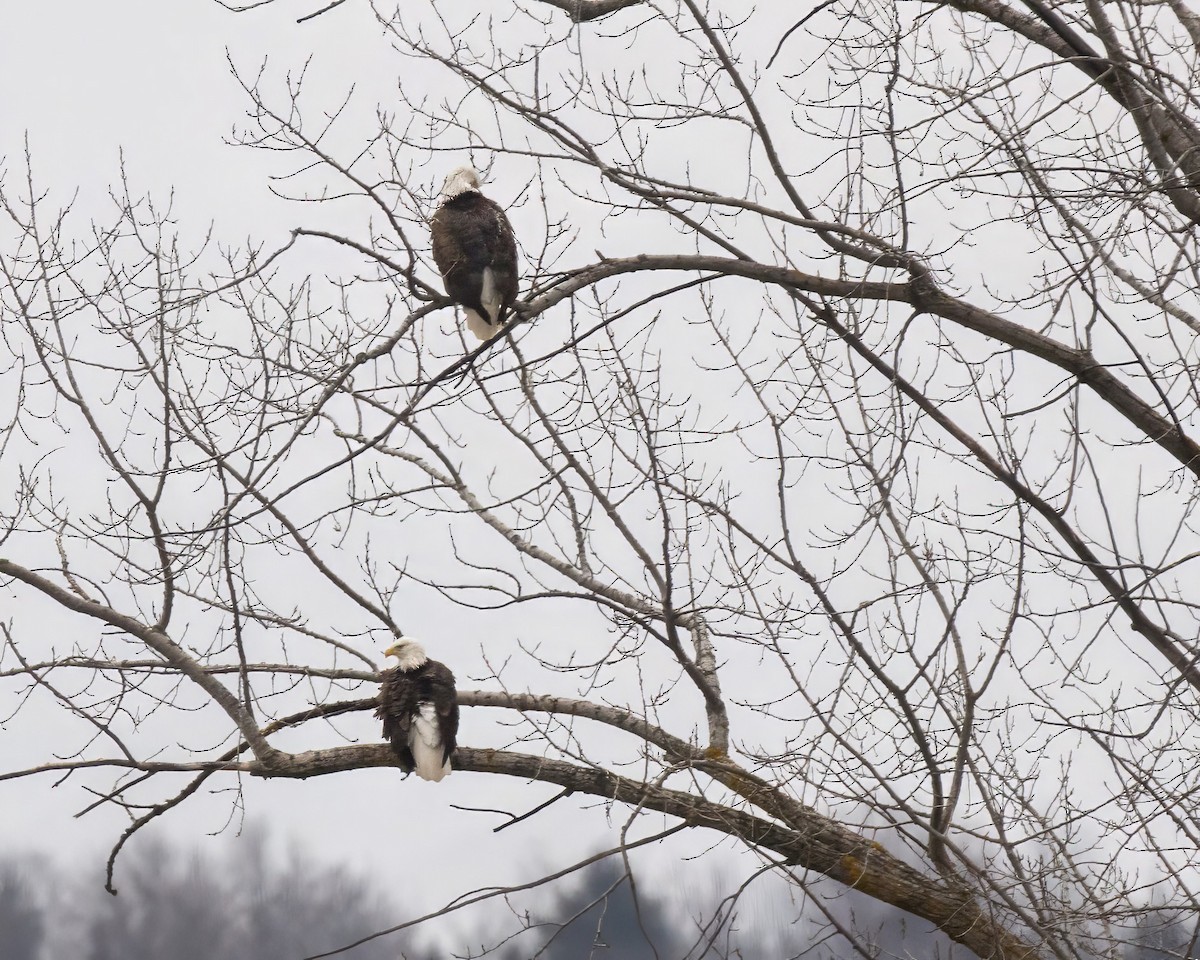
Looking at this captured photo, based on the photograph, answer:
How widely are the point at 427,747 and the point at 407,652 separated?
1.68 ft

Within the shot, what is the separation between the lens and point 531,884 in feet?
11.2

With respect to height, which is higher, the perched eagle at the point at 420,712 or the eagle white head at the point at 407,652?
the eagle white head at the point at 407,652

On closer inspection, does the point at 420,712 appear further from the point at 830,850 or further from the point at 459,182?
the point at 459,182

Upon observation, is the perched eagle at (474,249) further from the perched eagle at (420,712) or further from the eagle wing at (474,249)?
the perched eagle at (420,712)

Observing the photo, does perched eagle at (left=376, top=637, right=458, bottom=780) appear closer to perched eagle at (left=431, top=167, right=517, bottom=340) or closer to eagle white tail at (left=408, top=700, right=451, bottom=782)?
eagle white tail at (left=408, top=700, right=451, bottom=782)

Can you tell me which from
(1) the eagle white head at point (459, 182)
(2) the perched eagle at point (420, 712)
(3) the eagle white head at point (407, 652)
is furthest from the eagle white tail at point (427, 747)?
(1) the eagle white head at point (459, 182)

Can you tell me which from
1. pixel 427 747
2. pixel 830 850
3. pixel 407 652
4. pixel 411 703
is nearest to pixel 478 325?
pixel 407 652

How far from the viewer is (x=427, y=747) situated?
4430 mm

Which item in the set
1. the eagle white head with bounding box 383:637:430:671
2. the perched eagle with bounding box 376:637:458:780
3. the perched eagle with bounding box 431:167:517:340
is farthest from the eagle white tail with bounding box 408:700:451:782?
the perched eagle with bounding box 431:167:517:340

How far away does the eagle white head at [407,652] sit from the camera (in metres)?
4.78

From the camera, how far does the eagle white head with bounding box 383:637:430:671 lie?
4781mm

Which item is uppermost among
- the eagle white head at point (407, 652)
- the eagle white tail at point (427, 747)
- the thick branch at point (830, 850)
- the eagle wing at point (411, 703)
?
the eagle white head at point (407, 652)

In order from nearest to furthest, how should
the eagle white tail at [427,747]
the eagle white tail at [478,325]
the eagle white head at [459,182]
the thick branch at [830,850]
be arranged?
the thick branch at [830,850] < the eagle white tail at [427,747] < the eagle white head at [459,182] < the eagle white tail at [478,325]

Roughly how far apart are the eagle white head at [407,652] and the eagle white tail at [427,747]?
308mm
